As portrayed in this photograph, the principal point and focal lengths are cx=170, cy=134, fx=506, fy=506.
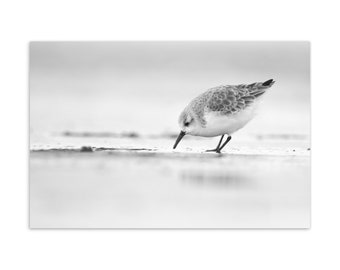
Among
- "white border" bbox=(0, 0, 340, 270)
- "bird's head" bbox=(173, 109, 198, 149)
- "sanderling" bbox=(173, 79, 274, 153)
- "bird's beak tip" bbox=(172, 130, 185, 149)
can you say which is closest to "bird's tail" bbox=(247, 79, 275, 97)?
"sanderling" bbox=(173, 79, 274, 153)

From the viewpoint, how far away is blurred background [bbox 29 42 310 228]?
340cm

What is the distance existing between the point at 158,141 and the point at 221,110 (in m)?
0.49

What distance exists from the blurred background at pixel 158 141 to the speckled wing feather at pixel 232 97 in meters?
0.06

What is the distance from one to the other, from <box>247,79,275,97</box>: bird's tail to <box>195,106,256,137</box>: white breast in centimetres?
10

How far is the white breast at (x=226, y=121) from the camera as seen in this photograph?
3.46 m

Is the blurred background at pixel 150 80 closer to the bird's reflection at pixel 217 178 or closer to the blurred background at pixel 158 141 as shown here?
the blurred background at pixel 158 141

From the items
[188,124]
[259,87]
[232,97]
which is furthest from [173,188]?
[259,87]

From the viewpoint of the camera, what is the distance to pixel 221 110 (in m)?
3.45

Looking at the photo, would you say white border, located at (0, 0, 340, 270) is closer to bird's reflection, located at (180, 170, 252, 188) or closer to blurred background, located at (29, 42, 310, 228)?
blurred background, located at (29, 42, 310, 228)
